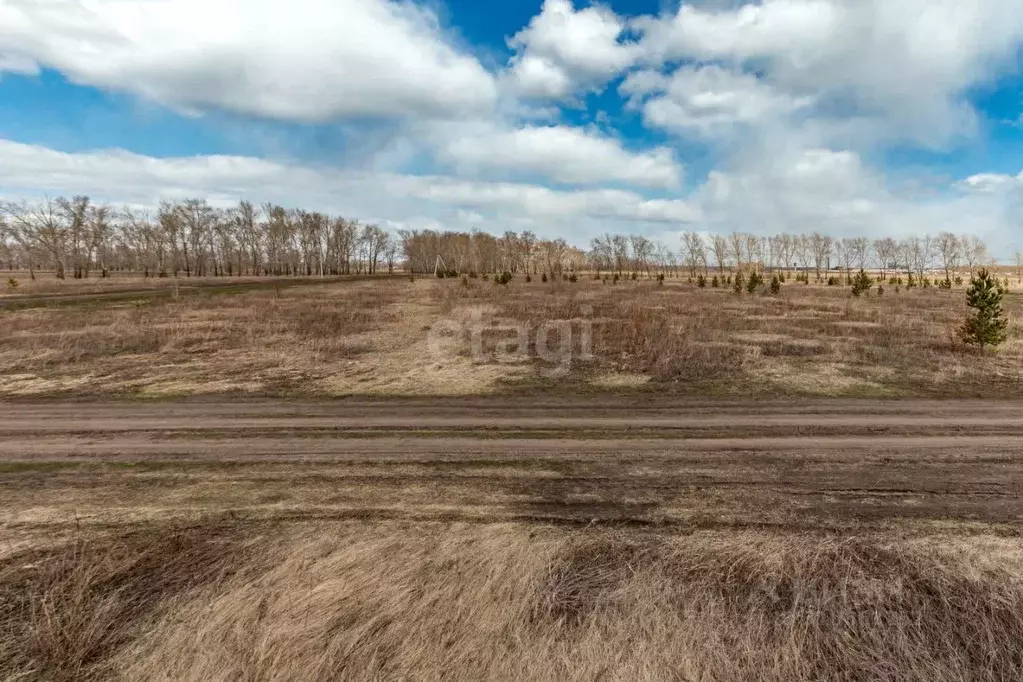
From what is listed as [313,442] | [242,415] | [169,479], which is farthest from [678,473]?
[242,415]

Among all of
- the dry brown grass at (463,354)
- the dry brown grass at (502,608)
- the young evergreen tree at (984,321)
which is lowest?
the dry brown grass at (502,608)

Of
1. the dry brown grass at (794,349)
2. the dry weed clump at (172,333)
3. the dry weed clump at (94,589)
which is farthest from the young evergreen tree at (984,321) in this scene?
the dry weed clump at (172,333)

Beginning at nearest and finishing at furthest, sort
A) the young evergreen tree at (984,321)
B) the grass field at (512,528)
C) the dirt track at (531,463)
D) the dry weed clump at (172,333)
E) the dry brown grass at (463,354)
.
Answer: the grass field at (512,528) → the dirt track at (531,463) → the dry brown grass at (463,354) → the young evergreen tree at (984,321) → the dry weed clump at (172,333)

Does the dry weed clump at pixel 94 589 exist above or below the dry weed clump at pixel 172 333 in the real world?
below

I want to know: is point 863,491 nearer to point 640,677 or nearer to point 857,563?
point 857,563

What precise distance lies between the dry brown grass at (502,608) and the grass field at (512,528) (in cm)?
2

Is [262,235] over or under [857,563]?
over

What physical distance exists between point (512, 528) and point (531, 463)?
2107mm

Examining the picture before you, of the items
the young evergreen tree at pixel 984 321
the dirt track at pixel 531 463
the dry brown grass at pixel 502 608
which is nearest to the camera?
the dry brown grass at pixel 502 608

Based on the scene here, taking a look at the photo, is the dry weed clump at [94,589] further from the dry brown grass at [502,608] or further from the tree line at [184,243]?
the tree line at [184,243]

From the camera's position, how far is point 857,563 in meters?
5.14

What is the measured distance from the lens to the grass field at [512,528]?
4.09 metres

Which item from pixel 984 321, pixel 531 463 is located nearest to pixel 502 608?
pixel 531 463

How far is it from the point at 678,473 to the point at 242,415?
9714 mm
